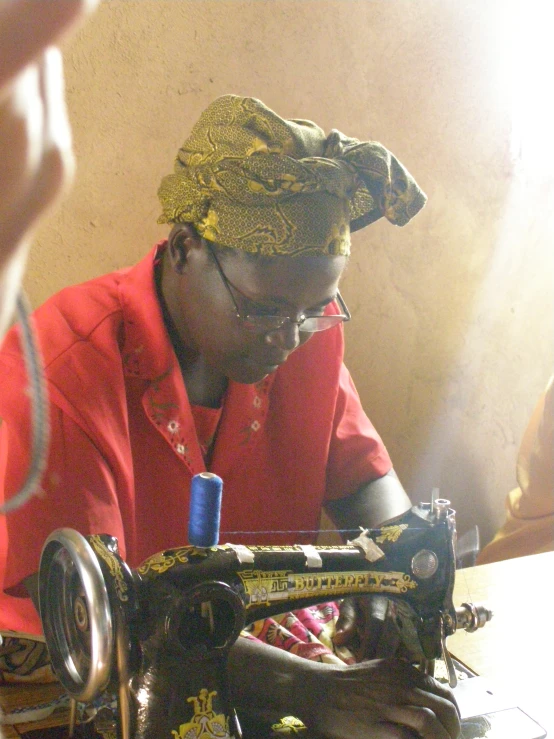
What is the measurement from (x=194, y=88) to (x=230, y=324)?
2.99 ft

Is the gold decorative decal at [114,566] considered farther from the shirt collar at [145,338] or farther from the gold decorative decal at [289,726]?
the shirt collar at [145,338]

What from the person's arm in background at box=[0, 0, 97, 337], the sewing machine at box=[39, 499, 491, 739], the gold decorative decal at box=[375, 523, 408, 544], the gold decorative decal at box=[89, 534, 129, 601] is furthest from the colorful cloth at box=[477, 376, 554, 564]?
→ the person's arm in background at box=[0, 0, 97, 337]

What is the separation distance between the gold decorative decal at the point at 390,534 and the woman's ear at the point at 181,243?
1.79ft

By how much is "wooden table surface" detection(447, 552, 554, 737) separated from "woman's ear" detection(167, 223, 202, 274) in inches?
30.4

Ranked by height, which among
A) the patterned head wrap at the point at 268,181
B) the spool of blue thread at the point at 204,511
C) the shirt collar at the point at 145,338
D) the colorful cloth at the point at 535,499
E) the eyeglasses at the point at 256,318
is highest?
the patterned head wrap at the point at 268,181

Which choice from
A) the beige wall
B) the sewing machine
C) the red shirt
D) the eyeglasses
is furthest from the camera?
the beige wall

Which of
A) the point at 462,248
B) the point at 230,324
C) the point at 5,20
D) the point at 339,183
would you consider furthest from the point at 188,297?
the point at 462,248

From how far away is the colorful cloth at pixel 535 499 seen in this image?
2.19 m

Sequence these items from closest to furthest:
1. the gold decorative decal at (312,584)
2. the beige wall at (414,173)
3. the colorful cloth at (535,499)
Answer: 1. the gold decorative decal at (312,584)
2. the beige wall at (414,173)
3. the colorful cloth at (535,499)

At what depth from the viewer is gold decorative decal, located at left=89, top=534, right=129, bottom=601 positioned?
2.70 ft

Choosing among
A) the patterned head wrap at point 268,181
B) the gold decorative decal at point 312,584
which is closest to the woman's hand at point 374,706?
the gold decorative decal at point 312,584

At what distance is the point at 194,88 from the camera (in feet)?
6.39

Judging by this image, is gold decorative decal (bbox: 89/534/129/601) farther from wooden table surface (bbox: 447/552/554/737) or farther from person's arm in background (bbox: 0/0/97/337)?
wooden table surface (bbox: 447/552/554/737)

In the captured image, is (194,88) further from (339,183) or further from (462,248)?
(462,248)
